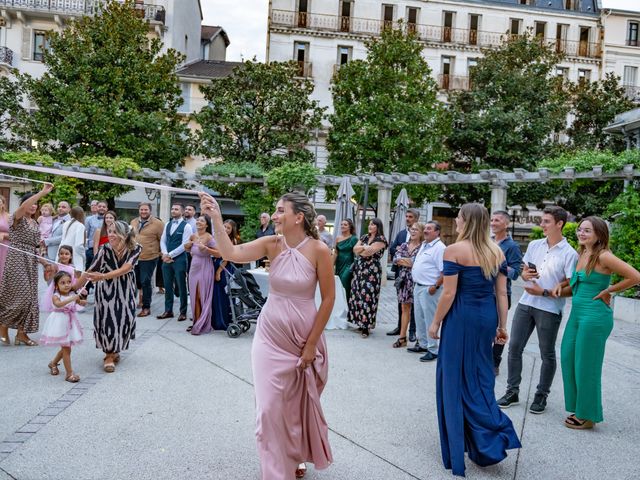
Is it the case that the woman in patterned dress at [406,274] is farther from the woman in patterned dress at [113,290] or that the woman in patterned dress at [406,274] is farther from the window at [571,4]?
the window at [571,4]

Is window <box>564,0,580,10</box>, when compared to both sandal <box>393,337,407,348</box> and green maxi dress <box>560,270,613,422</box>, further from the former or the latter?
green maxi dress <box>560,270,613,422</box>

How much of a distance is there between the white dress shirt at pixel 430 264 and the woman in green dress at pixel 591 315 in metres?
2.69

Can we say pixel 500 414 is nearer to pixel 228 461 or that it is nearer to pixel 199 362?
pixel 228 461

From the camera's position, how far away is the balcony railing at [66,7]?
3483 centimetres

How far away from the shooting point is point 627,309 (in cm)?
1244

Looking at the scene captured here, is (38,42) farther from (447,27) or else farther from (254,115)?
(447,27)

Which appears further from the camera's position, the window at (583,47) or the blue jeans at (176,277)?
the window at (583,47)

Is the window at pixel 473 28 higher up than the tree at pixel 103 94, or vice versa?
the window at pixel 473 28

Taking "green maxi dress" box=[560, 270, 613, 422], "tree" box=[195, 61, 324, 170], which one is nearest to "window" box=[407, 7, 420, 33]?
"tree" box=[195, 61, 324, 170]

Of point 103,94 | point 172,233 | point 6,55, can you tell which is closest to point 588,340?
point 172,233

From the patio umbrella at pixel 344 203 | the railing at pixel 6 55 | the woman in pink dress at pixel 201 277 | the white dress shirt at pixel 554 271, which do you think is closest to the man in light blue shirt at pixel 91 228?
the woman in pink dress at pixel 201 277

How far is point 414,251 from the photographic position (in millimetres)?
8977

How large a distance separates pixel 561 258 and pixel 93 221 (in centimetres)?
948

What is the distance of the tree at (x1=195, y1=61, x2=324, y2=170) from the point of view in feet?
88.7
